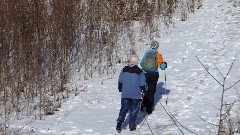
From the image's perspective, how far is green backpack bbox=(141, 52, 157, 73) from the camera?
7535 mm

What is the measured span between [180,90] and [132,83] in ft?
8.56

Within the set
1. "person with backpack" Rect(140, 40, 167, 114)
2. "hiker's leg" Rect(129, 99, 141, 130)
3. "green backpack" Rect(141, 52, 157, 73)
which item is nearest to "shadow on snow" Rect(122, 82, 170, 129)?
"person with backpack" Rect(140, 40, 167, 114)

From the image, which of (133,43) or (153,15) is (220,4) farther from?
(133,43)

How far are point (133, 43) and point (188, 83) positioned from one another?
351cm

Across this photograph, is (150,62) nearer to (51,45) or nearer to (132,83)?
(132,83)

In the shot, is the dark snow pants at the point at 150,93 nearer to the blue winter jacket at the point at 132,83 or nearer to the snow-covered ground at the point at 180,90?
the snow-covered ground at the point at 180,90

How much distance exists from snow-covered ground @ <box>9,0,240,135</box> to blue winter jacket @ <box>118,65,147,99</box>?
0.62 metres

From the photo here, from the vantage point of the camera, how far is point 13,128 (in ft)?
23.1

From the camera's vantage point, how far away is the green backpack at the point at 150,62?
754 centimetres

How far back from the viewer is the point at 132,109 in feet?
22.3

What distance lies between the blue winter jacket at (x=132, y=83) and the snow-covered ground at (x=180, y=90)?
0.62 m

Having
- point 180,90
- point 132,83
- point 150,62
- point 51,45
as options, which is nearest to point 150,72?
point 150,62

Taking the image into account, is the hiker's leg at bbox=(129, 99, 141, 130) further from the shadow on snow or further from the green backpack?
the green backpack

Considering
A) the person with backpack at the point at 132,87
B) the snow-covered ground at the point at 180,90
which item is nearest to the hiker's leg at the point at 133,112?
the person with backpack at the point at 132,87
